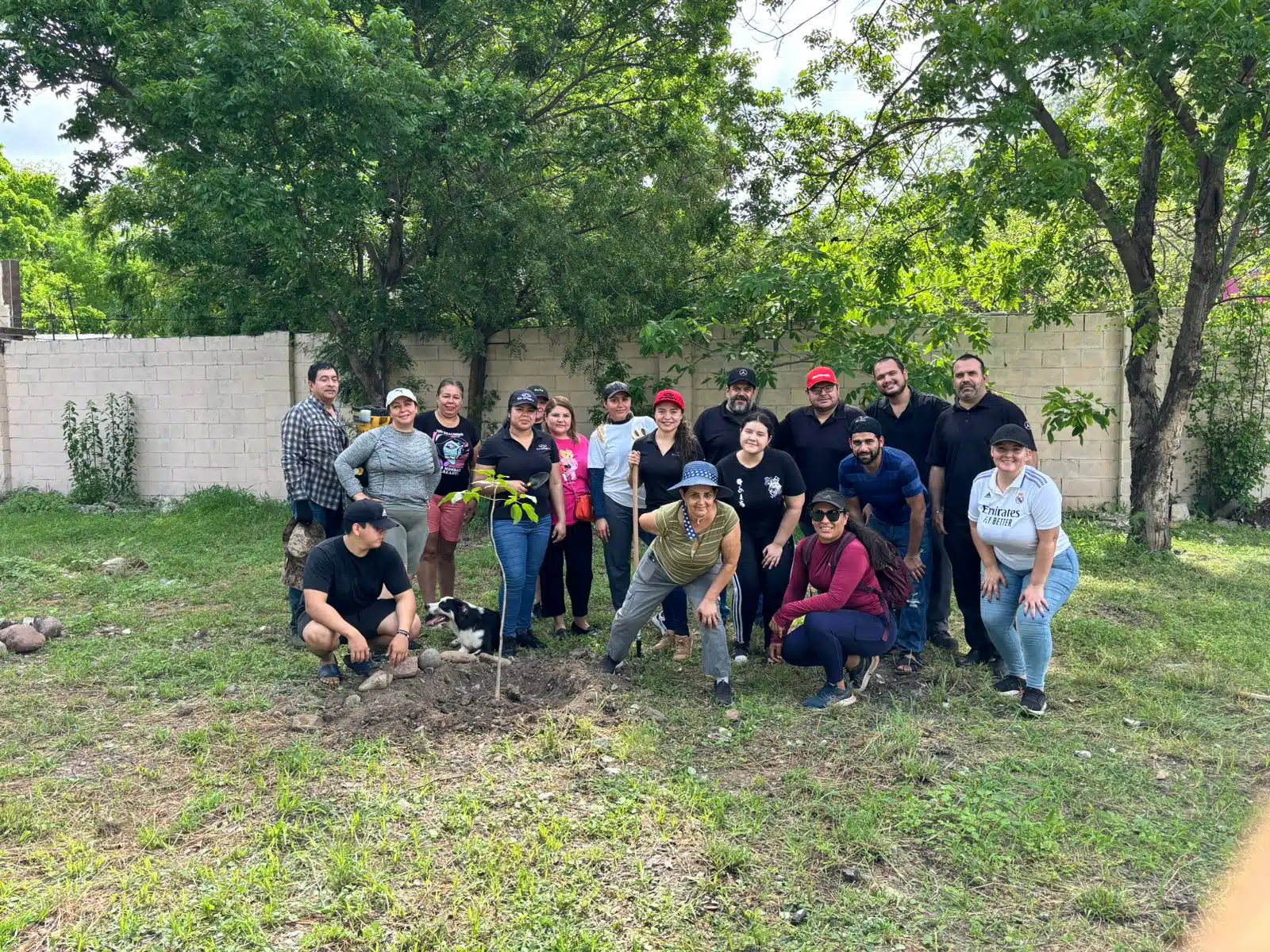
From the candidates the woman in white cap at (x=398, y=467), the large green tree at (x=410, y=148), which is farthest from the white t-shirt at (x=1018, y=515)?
the large green tree at (x=410, y=148)

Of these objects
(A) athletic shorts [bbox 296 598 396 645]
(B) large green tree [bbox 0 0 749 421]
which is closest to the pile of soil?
(A) athletic shorts [bbox 296 598 396 645]

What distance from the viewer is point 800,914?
2838mm

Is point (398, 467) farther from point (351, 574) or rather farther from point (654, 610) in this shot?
point (654, 610)

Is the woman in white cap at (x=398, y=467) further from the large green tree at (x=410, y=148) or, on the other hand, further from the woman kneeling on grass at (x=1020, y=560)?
the woman kneeling on grass at (x=1020, y=560)

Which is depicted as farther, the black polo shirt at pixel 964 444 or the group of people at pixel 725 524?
the black polo shirt at pixel 964 444

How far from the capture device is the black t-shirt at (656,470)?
536 cm

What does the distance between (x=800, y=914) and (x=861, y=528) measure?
2.33m

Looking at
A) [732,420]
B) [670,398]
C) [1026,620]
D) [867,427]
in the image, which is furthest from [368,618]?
[1026,620]

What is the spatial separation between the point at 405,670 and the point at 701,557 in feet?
5.37

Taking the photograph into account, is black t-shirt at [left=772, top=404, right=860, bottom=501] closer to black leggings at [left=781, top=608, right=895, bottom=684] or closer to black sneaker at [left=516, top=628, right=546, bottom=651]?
black leggings at [left=781, top=608, right=895, bottom=684]

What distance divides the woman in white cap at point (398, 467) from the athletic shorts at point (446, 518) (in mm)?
316

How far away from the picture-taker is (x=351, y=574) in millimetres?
4766

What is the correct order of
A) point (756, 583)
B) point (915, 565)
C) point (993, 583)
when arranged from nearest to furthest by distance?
point (993, 583)
point (915, 565)
point (756, 583)

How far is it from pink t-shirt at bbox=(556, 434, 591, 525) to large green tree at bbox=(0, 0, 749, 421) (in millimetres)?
2666
